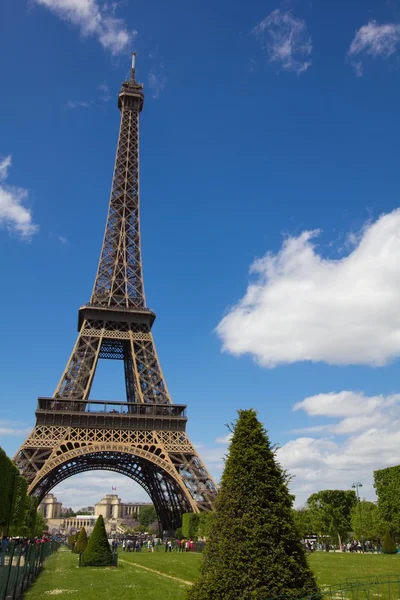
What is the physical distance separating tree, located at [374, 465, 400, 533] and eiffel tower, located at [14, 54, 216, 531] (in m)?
16.2

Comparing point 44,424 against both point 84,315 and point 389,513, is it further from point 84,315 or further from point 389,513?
point 389,513

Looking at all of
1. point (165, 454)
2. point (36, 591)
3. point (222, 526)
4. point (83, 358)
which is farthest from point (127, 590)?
point (83, 358)

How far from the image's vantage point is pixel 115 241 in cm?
6906

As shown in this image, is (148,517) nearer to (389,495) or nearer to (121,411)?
(121,411)

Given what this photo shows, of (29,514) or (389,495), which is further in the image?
(29,514)

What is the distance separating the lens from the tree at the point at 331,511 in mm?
67125

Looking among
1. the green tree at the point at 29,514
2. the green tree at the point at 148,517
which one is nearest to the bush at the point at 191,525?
the green tree at the point at 29,514

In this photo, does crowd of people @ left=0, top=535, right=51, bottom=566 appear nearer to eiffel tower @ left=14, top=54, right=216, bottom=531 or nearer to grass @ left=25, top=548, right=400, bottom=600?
grass @ left=25, top=548, right=400, bottom=600

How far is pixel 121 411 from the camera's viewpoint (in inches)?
2229

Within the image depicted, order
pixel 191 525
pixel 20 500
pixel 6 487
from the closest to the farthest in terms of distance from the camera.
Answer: pixel 6 487 → pixel 20 500 → pixel 191 525

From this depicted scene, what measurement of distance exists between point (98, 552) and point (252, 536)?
1045 inches

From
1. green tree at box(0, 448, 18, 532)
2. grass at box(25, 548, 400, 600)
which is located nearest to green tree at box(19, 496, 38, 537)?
green tree at box(0, 448, 18, 532)

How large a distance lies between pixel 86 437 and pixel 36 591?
34395mm

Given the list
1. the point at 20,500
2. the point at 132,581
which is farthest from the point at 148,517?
the point at 132,581
